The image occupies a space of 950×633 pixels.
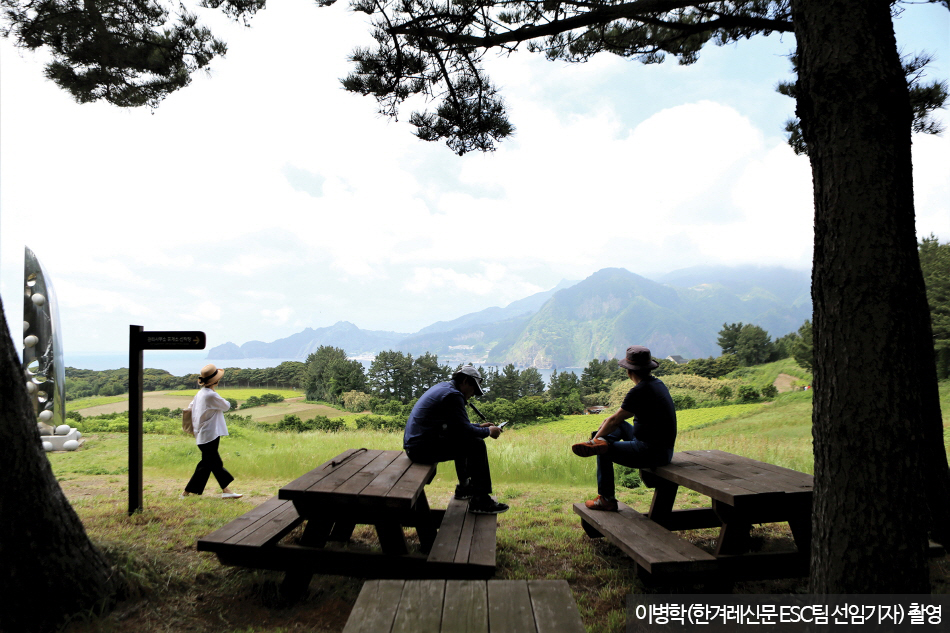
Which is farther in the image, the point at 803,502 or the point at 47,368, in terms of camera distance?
the point at 47,368

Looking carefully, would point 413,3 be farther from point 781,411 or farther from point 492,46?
point 781,411

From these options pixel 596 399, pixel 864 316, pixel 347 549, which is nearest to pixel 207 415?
pixel 347 549

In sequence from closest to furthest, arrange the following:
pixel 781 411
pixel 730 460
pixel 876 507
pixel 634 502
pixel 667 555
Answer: pixel 876 507, pixel 667 555, pixel 730 460, pixel 634 502, pixel 781 411

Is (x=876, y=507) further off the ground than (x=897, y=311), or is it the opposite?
(x=897, y=311)

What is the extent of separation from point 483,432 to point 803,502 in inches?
87.3

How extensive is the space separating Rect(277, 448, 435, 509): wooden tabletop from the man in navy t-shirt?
1.27 m

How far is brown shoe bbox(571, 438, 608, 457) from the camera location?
3.82 metres

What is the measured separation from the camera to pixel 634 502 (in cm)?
600

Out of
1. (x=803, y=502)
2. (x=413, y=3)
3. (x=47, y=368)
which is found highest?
(x=413, y=3)

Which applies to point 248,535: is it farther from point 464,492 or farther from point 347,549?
point 464,492

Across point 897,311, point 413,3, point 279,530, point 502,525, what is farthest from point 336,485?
point 413,3

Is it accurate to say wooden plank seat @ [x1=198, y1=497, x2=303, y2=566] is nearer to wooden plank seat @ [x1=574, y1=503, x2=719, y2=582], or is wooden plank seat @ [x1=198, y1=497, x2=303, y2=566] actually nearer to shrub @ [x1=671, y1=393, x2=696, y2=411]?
wooden plank seat @ [x1=574, y1=503, x2=719, y2=582]

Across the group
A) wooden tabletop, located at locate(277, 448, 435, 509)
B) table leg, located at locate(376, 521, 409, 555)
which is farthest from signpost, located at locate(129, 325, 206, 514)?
table leg, located at locate(376, 521, 409, 555)

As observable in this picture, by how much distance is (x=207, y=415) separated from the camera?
225 inches
